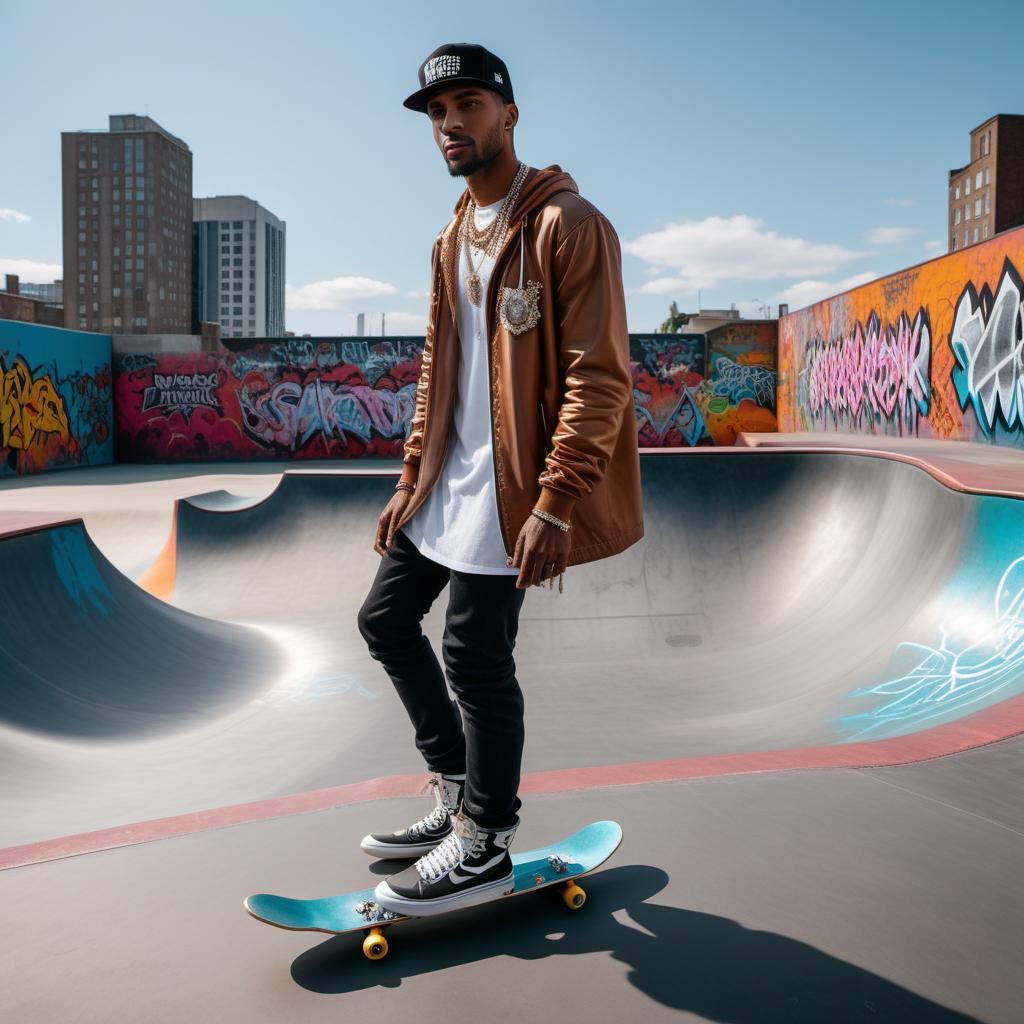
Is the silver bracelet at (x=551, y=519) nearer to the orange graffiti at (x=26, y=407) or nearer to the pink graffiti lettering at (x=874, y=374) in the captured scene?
the pink graffiti lettering at (x=874, y=374)

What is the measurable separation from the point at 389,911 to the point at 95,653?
446cm

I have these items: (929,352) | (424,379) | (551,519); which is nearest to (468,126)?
(424,379)

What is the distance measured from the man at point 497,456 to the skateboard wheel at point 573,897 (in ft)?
0.44

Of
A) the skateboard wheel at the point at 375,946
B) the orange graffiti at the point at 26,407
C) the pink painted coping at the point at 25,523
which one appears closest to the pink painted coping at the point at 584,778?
the skateboard wheel at the point at 375,946

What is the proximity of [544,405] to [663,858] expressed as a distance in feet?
3.55

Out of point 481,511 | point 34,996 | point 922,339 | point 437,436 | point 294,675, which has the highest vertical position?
point 922,339

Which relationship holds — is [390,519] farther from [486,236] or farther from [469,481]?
[486,236]

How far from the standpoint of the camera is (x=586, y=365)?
1789 mm

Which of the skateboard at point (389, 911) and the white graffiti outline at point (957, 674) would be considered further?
the white graffiti outline at point (957, 674)

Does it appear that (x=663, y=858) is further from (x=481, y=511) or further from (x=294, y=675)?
(x=294, y=675)

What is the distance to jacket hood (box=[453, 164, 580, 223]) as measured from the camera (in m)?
1.87

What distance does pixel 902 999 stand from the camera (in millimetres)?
1515

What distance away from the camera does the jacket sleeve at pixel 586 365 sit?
1751 millimetres

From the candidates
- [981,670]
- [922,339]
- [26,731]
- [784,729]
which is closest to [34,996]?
[26,731]
